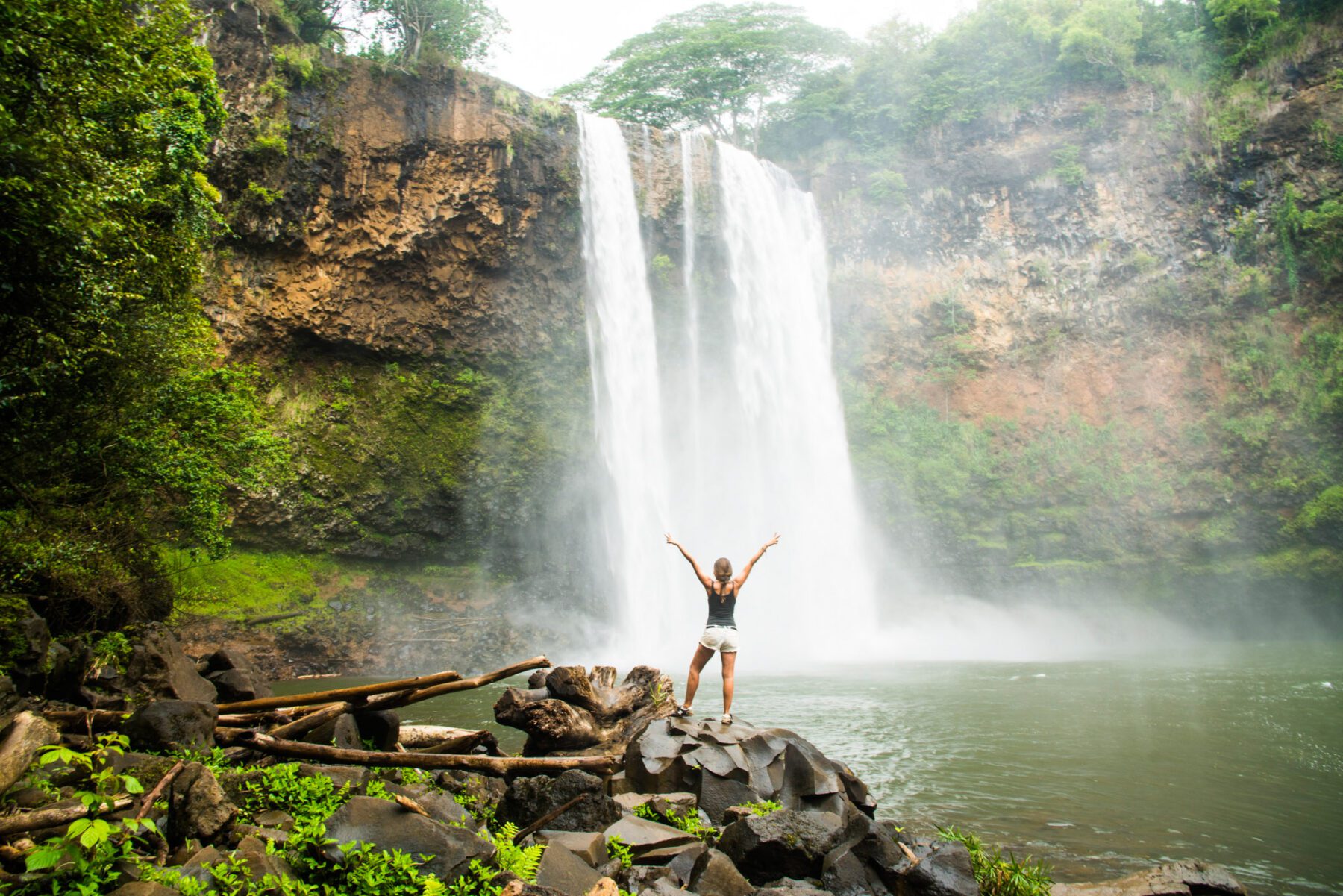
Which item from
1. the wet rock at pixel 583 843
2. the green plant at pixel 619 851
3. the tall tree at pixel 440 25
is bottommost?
the green plant at pixel 619 851

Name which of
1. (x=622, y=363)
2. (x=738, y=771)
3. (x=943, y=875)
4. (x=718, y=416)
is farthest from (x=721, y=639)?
(x=718, y=416)

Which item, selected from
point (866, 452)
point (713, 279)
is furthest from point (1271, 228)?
point (713, 279)

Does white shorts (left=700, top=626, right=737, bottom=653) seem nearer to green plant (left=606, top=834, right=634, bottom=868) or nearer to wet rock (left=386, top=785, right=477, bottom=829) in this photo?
green plant (left=606, top=834, right=634, bottom=868)

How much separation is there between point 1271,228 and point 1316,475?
7610mm

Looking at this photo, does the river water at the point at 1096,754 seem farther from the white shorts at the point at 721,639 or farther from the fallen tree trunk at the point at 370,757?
the fallen tree trunk at the point at 370,757

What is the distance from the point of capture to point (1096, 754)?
7500mm

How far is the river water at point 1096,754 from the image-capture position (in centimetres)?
503

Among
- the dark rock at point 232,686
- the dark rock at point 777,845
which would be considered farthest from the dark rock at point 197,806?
the dark rock at point 232,686

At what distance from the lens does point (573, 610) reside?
65.9ft

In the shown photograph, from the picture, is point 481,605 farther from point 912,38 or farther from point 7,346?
point 912,38

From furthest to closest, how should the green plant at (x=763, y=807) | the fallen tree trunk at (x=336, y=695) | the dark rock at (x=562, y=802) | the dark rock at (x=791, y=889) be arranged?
1. the fallen tree trunk at (x=336, y=695)
2. the green plant at (x=763, y=807)
3. the dark rock at (x=562, y=802)
4. the dark rock at (x=791, y=889)

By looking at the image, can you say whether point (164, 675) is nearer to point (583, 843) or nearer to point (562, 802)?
point (562, 802)

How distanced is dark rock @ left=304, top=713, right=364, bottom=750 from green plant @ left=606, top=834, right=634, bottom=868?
6.06 feet

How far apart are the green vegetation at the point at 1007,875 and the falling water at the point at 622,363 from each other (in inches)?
604
